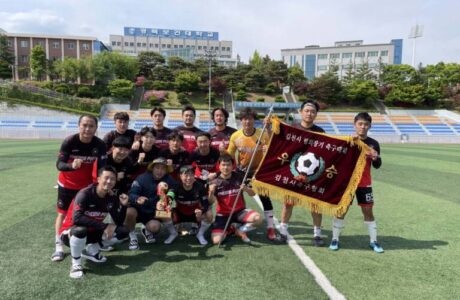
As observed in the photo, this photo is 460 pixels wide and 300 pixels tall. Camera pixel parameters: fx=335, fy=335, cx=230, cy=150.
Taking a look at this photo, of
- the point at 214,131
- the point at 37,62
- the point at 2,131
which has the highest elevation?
the point at 37,62

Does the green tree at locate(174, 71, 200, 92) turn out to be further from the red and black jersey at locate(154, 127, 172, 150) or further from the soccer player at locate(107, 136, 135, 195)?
the soccer player at locate(107, 136, 135, 195)

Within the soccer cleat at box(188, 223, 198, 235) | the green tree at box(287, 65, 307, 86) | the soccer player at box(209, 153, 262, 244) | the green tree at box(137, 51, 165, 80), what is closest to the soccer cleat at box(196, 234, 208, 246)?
the soccer player at box(209, 153, 262, 244)

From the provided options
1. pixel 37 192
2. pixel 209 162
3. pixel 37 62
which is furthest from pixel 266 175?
pixel 37 62

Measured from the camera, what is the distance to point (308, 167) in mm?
5008

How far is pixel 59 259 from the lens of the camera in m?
4.25

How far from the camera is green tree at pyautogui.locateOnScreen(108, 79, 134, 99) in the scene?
148 ft

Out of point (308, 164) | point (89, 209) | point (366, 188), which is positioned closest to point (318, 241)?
point (366, 188)

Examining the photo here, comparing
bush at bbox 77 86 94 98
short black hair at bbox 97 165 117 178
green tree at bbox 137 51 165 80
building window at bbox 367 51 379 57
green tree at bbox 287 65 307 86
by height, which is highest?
building window at bbox 367 51 379 57

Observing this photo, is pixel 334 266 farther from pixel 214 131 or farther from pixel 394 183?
pixel 394 183

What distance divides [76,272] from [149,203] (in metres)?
1.43

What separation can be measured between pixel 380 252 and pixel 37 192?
7585 millimetres

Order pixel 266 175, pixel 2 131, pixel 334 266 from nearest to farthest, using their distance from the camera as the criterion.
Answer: pixel 334 266
pixel 266 175
pixel 2 131

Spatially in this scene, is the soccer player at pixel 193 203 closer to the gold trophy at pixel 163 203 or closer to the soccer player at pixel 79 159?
the gold trophy at pixel 163 203

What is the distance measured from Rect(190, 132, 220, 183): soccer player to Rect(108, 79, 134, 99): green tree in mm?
42687
